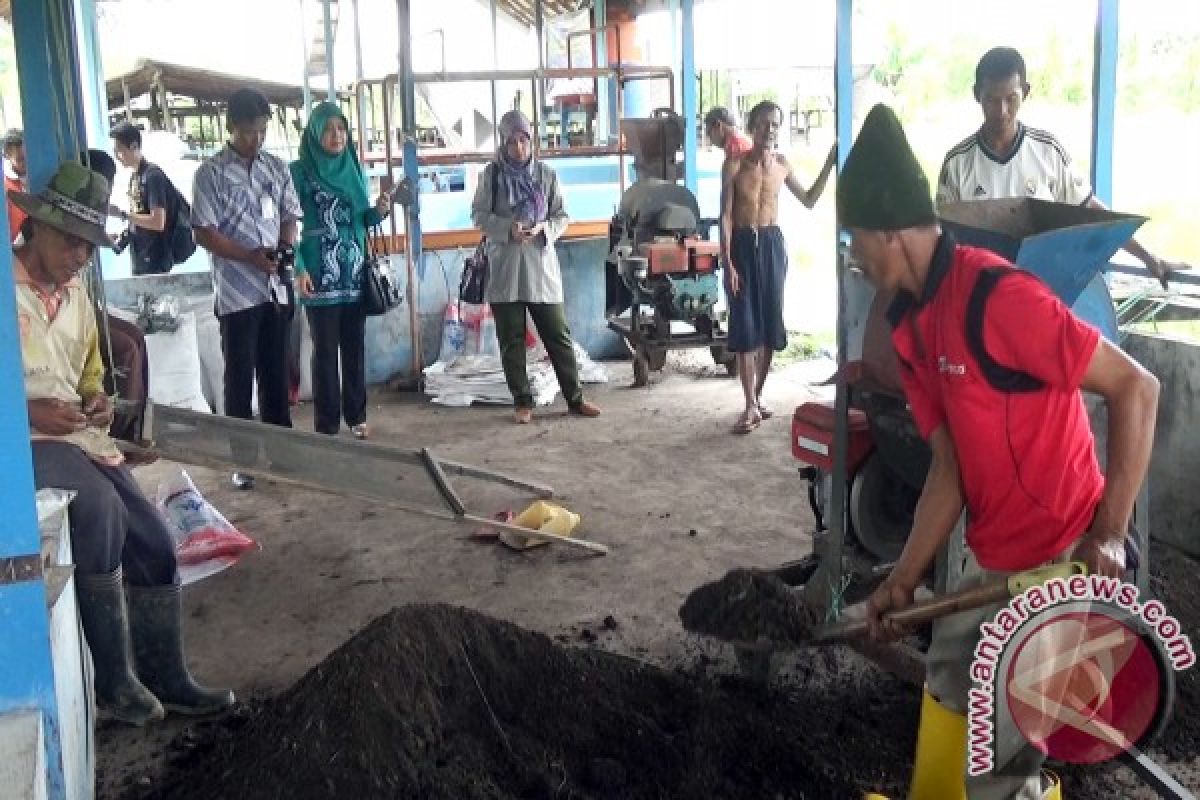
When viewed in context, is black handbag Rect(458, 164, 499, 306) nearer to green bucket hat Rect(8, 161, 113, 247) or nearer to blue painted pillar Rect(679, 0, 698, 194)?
blue painted pillar Rect(679, 0, 698, 194)

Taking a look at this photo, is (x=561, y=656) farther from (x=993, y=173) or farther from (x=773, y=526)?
(x=993, y=173)

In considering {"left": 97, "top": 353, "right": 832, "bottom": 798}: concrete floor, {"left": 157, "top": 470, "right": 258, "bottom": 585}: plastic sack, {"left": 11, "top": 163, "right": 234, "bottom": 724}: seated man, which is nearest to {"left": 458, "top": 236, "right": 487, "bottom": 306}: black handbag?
{"left": 97, "top": 353, "right": 832, "bottom": 798}: concrete floor

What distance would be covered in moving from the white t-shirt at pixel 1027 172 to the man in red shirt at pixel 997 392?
215cm

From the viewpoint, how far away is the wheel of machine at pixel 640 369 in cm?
791

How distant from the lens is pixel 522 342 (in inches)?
279

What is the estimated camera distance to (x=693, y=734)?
312cm

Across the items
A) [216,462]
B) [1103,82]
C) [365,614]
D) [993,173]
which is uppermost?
[1103,82]

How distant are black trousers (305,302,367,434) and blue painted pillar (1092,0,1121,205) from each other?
12.1 ft

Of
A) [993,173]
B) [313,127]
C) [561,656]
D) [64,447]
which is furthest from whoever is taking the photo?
[313,127]

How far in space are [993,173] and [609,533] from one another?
2.18 m

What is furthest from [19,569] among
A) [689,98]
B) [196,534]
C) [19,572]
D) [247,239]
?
[689,98]

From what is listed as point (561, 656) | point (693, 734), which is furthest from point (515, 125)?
point (693, 734)

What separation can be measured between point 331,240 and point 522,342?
1.48 metres

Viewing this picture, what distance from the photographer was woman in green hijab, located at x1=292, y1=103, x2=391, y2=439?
5953 mm
